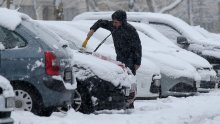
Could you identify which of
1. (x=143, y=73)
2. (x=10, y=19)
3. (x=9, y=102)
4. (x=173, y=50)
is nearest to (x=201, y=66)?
(x=173, y=50)

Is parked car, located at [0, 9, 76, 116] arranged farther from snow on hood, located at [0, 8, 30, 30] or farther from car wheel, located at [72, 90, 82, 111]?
car wheel, located at [72, 90, 82, 111]

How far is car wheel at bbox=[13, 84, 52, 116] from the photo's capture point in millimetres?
8961

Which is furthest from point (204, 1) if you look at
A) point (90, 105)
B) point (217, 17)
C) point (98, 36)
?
point (90, 105)

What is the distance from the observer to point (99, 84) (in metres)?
10.2

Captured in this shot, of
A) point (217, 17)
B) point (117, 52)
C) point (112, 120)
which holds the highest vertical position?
point (217, 17)

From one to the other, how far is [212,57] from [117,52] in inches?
216

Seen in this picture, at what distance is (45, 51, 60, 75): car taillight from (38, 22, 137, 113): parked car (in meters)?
0.89

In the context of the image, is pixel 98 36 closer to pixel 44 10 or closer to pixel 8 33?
pixel 8 33

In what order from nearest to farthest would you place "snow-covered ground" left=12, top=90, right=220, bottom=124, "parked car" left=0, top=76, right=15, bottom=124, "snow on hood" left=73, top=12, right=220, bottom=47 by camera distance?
"parked car" left=0, top=76, right=15, bottom=124 < "snow-covered ground" left=12, top=90, right=220, bottom=124 < "snow on hood" left=73, top=12, right=220, bottom=47

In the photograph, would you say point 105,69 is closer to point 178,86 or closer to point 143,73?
point 143,73

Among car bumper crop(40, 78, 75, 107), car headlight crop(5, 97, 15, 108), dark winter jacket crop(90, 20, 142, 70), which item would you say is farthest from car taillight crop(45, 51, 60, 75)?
dark winter jacket crop(90, 20, 142, 70)

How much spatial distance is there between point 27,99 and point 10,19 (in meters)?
1.19

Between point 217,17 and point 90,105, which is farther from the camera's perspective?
point 217,17

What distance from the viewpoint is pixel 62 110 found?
9852mm
